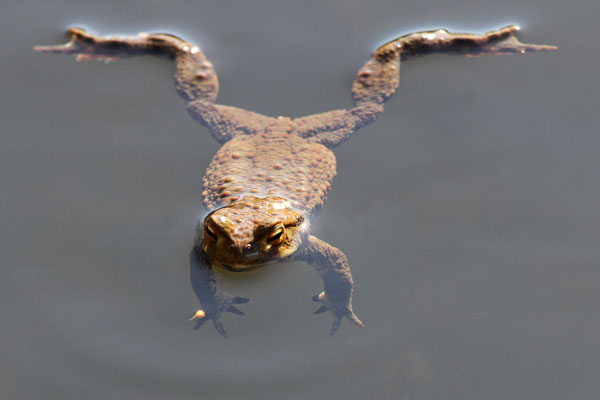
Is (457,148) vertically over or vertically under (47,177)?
over

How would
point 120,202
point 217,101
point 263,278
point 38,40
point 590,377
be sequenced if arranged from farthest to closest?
point 38,40 → point 217,101 → point 120,202 → point 263,278 → point 590,377

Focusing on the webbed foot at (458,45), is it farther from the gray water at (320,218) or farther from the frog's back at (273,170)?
the frog's back at (273,170)

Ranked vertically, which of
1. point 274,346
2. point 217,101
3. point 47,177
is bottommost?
point 274,346

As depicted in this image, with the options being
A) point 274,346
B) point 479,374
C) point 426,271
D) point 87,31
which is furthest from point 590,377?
point 87,31

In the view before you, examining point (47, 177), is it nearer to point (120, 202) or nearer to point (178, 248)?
point (120, 202)

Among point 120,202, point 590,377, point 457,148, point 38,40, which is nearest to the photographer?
point 590,377

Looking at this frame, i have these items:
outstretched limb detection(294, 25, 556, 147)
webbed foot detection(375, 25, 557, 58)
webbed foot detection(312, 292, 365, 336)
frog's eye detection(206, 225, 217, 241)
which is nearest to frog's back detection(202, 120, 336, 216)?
outstretched limb detection(294, 25, 556, 147)

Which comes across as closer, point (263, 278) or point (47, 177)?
point (263, 278)

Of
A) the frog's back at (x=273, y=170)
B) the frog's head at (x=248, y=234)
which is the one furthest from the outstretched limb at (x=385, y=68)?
the frog's head at (x=248, y=234)
